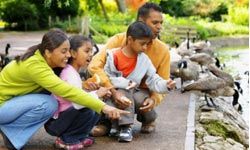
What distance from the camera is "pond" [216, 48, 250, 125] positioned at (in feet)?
38.3

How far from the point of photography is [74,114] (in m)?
4.95

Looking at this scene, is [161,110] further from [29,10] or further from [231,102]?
[29,10]

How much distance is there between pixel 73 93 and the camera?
4.68 m

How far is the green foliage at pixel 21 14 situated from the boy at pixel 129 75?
918 inches

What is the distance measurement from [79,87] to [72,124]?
13.2 inches

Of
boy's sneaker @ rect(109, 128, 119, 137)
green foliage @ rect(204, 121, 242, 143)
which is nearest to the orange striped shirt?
boy's sneaker @ rect(109, 128, 119, 137)

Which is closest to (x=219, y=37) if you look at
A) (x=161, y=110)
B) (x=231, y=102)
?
(x=231, y=102)

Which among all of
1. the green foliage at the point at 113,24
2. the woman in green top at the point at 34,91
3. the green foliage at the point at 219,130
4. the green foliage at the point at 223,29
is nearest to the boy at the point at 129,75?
the woman in green top at the point at 34,91

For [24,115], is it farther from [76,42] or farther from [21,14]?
[21,14]

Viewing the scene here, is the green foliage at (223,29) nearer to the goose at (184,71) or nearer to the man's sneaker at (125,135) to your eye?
the goose at (184,71)

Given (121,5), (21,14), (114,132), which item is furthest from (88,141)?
(121,5)

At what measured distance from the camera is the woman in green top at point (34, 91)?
4.70m

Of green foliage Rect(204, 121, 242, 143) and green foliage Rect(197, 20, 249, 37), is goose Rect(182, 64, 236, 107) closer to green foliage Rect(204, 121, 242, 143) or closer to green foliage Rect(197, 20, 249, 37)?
green foliage Rect(204, 121, 242, 143)

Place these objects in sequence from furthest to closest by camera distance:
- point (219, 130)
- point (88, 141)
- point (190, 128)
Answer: point (219, 130), point (190, 128), point (88, 141)
